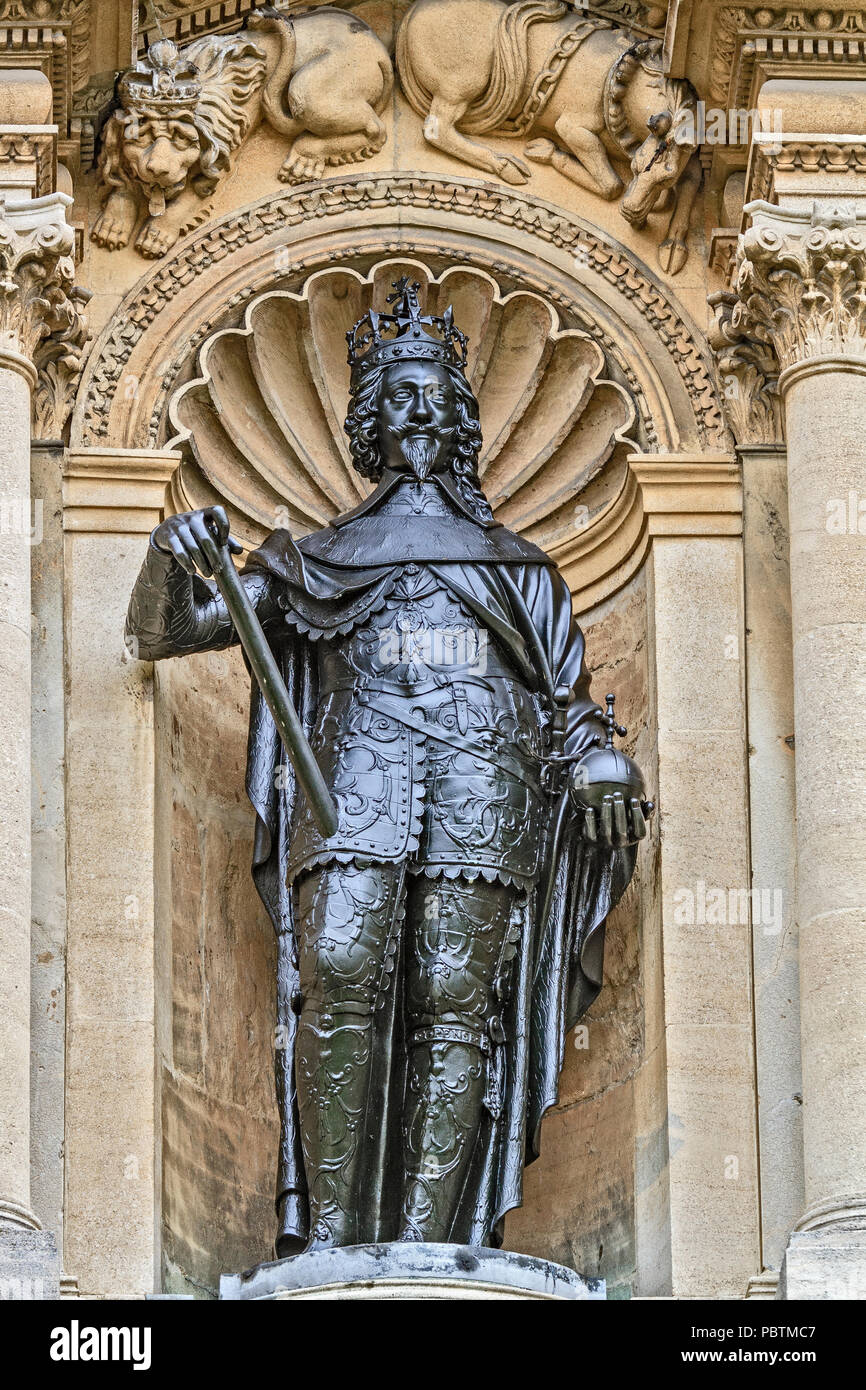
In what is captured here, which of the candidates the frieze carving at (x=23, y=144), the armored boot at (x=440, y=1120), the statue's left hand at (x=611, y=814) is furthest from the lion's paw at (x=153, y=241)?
the armored boot at (x=440, y=1120)

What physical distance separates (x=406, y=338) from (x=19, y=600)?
5.88 feet

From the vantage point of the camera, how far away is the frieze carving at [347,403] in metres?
14.1

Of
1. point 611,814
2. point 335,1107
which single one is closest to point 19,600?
point 335,1107

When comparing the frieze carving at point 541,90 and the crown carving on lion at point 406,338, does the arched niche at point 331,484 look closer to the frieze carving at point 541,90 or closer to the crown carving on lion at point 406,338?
the frieze carving at point 541,90

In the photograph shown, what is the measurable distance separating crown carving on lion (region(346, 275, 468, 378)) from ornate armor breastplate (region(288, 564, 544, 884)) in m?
0.89

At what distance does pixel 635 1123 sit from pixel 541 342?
3081 mm

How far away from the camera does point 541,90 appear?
564 inches

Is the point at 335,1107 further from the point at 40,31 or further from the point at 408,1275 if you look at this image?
the point at 40,31

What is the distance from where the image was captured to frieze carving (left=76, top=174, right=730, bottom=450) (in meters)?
13.8

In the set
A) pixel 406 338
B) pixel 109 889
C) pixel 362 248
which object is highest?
pixel 362 248

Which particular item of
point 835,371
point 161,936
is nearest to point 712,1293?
point 161,936

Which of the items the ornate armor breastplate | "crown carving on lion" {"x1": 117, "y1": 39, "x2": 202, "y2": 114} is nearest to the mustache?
the ornate armor breastplate

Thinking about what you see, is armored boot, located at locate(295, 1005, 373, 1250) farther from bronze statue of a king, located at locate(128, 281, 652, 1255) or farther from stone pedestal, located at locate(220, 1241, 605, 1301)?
stone pedestal, located at locate(220, 1241, 605, 1301)
